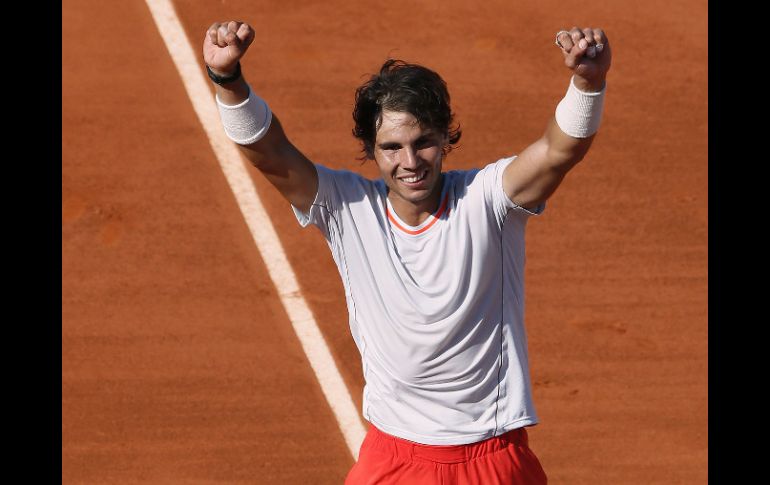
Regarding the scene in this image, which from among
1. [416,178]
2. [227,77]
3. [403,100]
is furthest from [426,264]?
[227,77]

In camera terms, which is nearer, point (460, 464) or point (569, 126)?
point (569, 126)

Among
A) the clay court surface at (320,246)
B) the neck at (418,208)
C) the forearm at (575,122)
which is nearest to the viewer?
the forearm at (575,122)

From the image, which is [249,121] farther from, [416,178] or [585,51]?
[585,51]

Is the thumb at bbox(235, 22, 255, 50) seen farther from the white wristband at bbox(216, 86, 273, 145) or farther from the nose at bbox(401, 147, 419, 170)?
the nose at bbox(401, 147, 419, 170)

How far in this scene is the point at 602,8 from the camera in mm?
9742

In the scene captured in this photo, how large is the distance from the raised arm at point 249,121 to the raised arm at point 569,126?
77 centimetres

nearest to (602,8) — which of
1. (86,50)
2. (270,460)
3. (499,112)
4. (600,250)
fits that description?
(499,112)

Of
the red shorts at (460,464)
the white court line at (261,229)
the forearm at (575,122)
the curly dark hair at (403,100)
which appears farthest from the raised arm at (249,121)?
the white court line at (261,229)

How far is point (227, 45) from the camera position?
3.89 m

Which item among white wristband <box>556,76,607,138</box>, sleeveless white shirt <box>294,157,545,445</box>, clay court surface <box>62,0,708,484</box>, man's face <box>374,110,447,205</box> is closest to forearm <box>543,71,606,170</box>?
white wristband <box>556,76,607,138</box>

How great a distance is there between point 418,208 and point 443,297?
13.6 inches

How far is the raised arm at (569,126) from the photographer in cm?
369

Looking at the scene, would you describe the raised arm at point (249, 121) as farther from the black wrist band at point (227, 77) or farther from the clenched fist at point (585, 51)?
the clenched fist at point (585, 51)

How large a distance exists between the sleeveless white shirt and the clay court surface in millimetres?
2552
